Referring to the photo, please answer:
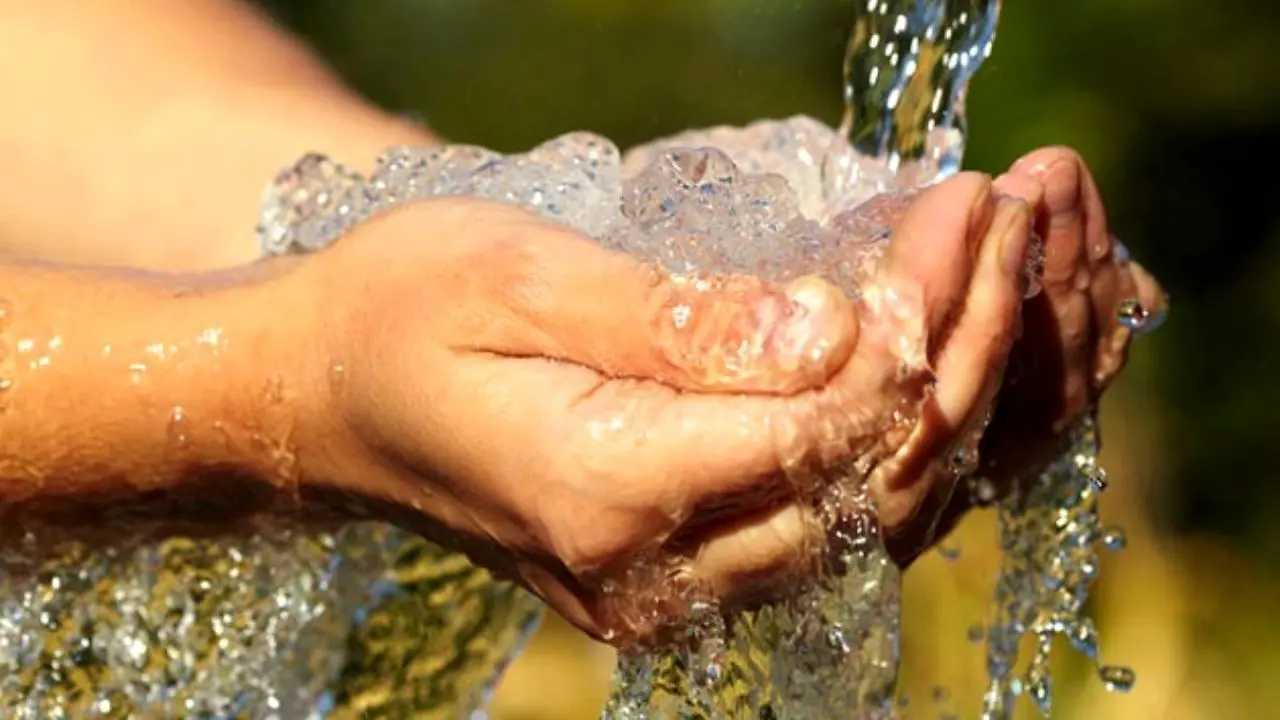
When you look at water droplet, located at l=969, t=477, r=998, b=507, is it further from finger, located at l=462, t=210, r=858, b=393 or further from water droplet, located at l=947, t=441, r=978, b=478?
finger, located at l=462, t=210, r=858, b=393

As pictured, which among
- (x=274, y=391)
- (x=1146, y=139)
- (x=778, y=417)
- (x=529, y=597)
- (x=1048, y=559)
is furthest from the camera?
(x=1146, y=139)

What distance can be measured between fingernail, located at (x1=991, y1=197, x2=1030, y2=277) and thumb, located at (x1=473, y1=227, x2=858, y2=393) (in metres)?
0.09

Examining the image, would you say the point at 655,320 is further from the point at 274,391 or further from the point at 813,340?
the point at 274,391

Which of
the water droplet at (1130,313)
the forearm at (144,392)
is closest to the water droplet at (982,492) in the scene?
the water droplet at (1130,313)

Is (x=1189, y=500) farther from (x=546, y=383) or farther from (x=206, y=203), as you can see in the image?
(x=546, y=383)

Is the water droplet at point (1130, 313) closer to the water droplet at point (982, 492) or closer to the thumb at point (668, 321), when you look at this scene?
the water droplet at point (982, 492)

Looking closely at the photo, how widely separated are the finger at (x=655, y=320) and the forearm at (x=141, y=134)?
421 mm

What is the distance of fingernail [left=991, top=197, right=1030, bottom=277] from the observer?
2.36ft

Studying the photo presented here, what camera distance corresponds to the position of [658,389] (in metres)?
0.68

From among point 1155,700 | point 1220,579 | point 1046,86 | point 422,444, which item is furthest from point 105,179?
point 1046,86

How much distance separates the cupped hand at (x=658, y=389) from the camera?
2.17 ft

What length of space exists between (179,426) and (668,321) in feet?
0.90

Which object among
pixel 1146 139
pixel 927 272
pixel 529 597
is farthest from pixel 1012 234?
pixel 1146 139

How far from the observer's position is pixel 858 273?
0.70m
